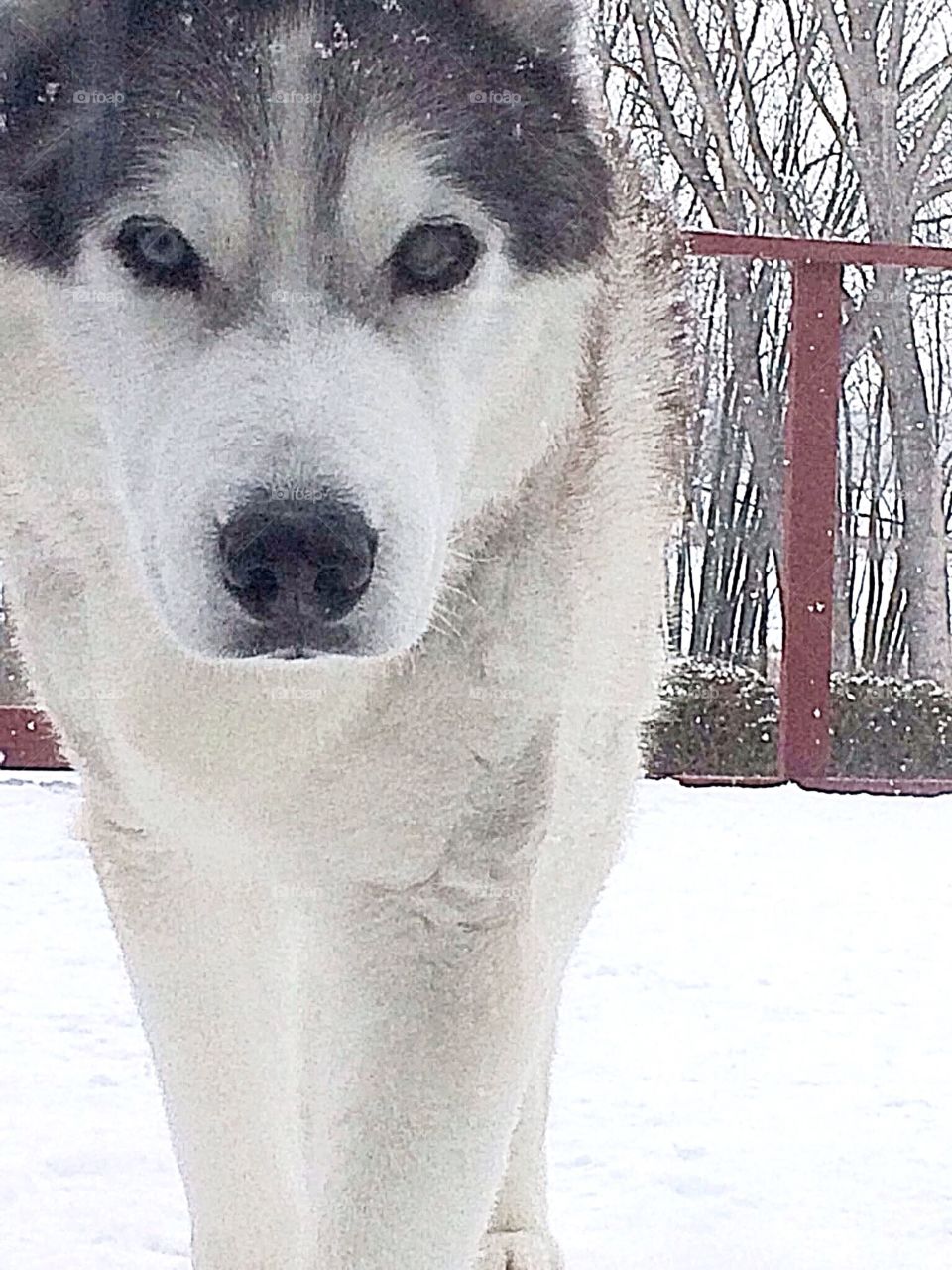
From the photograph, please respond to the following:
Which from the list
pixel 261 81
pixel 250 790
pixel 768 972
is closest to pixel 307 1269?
pixel 250 790

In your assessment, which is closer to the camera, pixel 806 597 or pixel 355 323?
pixel 355 323

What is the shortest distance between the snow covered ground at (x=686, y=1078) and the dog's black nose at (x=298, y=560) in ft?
3.13

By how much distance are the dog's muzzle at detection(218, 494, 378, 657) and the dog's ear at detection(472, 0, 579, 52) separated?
508 mm

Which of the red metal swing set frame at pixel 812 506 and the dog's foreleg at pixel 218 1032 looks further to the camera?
the red metal swing set frame at pixel 812 506

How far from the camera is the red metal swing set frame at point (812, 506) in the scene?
4980 millimetres

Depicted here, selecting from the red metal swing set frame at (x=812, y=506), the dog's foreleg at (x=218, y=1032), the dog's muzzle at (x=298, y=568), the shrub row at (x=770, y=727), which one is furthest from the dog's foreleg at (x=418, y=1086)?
the shrub row at (x=770, y=727)

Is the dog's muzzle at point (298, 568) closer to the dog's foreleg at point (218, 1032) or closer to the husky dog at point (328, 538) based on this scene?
the husky dog at point (328, 538)

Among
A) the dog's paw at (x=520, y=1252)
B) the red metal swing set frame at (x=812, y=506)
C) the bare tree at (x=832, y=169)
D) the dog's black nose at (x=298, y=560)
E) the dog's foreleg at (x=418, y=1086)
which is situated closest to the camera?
the dog's black nose at (x=298, y=560)

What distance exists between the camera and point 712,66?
8.41 m

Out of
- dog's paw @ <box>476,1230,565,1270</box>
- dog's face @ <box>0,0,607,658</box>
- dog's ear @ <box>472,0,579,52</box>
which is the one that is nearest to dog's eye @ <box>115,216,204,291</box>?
dog's face @ <box>0,0,607,658</box>

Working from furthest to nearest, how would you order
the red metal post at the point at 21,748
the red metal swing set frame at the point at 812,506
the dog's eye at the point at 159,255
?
the red metal swing set frame at the point at 812,506, the red metal post at the point at 21,748, the dog's eye at the point at 159,255

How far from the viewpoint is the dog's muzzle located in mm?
1115

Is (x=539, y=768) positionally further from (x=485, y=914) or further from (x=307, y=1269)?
(x=307, y=1269)

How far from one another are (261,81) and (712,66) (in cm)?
753
